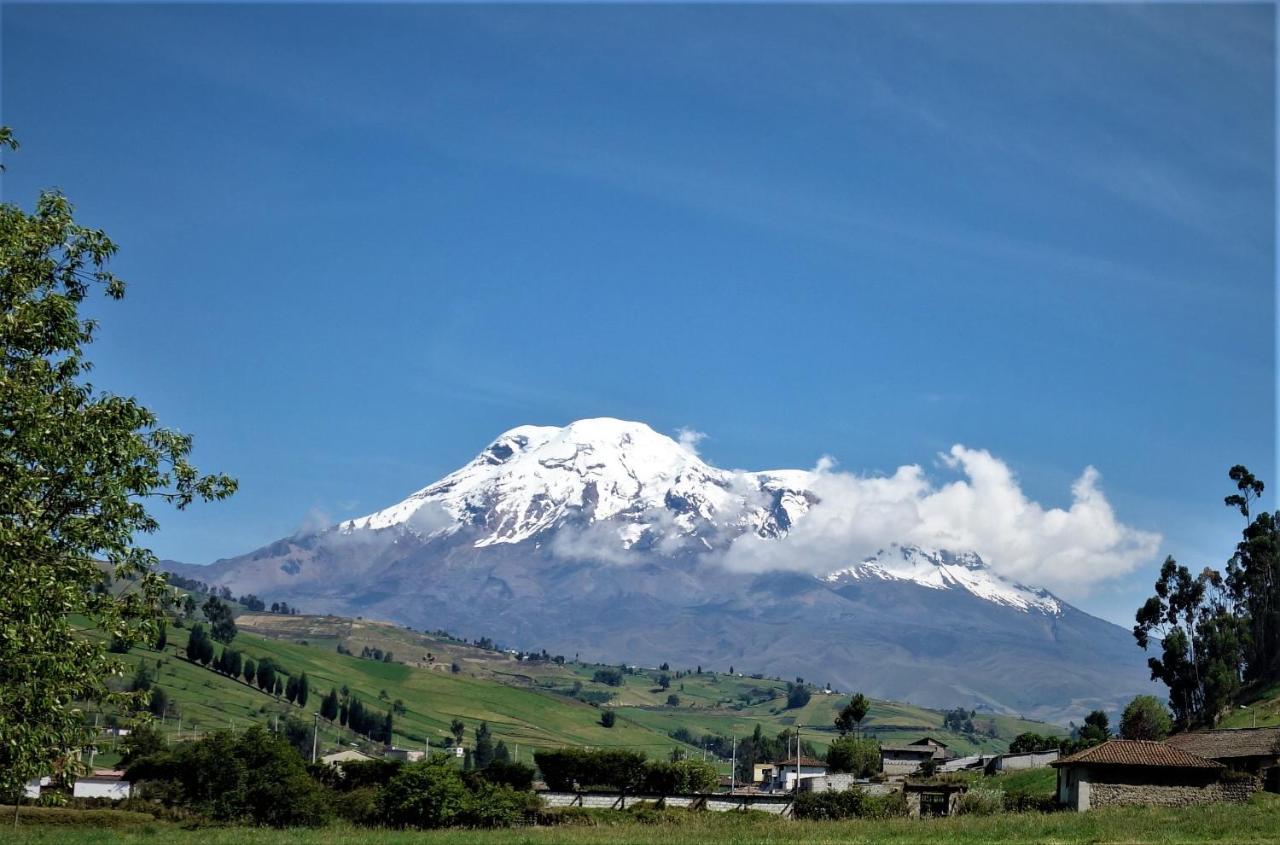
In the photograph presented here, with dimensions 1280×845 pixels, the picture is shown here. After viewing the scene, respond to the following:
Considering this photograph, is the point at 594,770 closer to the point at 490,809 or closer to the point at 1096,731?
the point at 490,809

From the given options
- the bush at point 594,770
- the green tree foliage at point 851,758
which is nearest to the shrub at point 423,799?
the bush at point 594,770

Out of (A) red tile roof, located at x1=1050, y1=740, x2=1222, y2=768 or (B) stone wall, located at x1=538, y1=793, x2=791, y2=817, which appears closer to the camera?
(A) red tile roof, located at x1=1050, y1=740, x2=1222, y2=768

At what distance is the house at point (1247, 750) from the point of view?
226 feet

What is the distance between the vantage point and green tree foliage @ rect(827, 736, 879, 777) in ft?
456

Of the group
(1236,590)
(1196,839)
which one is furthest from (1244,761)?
(1236,590)

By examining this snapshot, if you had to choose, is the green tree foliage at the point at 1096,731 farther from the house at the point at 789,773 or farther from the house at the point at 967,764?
the house at the point at 789,773

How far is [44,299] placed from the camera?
27.7 metres

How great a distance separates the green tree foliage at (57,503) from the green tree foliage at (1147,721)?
11327cm

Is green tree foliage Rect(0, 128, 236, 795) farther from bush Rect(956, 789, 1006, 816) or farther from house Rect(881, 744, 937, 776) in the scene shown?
house Rect(881, 744, 937, 776)

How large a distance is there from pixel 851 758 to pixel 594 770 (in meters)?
41.3

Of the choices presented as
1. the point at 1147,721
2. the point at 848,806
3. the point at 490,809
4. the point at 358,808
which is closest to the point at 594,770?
the point at 848,806

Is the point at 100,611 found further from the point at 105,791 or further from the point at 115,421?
the point at 105,791

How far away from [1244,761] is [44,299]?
68385 millimetres

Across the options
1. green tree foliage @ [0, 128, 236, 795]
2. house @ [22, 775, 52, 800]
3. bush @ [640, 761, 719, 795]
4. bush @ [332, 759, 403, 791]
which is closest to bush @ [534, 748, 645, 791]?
bush @ [640, 761, 719, 795]
